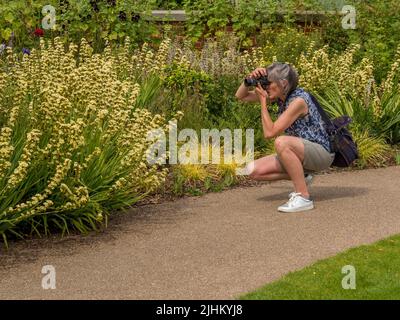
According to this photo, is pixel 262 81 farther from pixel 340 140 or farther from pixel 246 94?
pixel 340 140

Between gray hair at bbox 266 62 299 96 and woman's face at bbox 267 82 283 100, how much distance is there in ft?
0.08

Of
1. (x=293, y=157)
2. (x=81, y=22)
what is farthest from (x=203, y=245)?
(x=81, y=22)

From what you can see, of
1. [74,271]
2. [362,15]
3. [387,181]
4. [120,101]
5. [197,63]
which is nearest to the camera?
[74,271]

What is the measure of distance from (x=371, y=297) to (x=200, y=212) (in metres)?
2.33

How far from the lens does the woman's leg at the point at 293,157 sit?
307 inches

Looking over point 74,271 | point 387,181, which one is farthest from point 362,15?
point 74,271

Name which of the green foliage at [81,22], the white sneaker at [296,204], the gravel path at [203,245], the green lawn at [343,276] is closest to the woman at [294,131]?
the white sneaker at [296,204]

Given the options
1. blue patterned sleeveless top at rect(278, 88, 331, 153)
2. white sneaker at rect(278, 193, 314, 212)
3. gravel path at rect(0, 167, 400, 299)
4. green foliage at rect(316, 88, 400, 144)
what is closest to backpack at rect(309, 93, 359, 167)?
blue patterned sleeveless top at rect(278, 88, 331, 153)

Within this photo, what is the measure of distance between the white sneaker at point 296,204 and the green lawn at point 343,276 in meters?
1.09

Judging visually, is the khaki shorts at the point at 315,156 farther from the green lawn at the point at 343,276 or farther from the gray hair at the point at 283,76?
the green lawn at the point at 343,276

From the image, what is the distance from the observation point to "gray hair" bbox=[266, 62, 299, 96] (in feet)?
25.4
